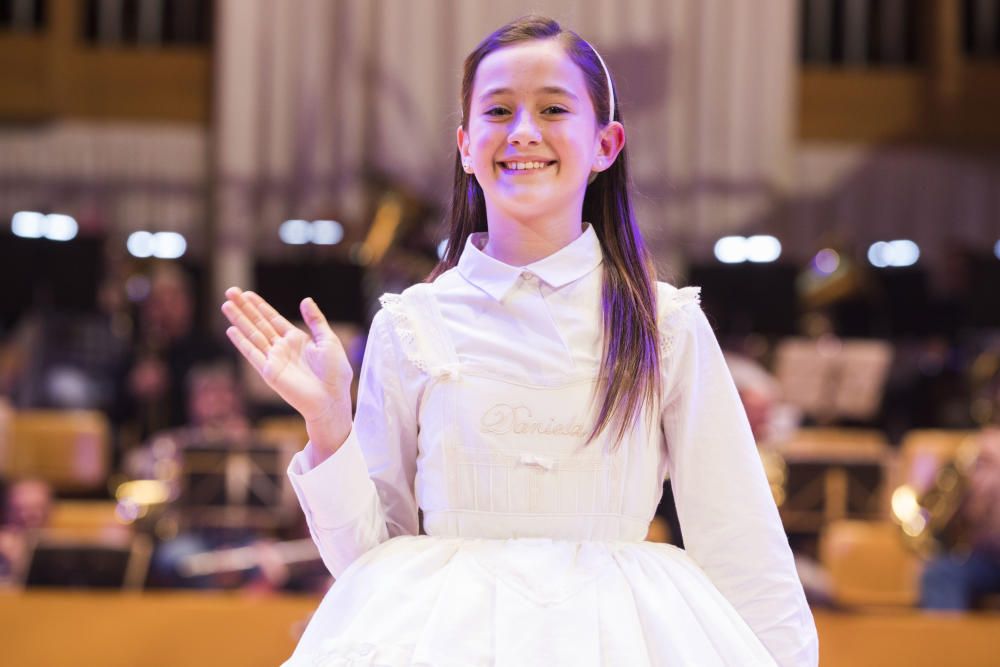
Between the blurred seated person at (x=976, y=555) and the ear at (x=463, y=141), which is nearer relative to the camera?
the ear at (x=463, y=141)

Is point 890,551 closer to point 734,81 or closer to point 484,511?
point 484,511

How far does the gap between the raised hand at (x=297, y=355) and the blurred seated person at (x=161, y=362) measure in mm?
6849

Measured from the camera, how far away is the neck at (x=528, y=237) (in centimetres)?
179

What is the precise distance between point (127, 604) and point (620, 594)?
2.29m

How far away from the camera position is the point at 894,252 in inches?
456

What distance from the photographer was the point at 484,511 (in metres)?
1.66

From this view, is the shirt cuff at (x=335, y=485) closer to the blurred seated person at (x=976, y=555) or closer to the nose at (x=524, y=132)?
the nose at (x=524, y=132)

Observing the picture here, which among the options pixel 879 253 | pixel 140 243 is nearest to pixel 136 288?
pixel 140 243

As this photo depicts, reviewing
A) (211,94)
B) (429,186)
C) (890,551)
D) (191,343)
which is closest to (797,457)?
(890,551)

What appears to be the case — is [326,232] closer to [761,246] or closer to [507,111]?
[761,246]

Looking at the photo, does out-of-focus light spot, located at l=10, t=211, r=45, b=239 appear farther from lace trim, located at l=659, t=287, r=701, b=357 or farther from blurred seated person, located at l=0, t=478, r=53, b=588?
lace trim, located at l=659, t=287, r=701, b=357

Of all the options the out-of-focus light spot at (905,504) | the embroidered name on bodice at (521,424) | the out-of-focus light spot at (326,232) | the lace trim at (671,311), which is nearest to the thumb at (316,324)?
the embroidered name on bodice at (521,424)

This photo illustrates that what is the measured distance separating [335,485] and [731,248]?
10186 millimetres

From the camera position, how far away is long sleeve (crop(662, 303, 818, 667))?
1635mm
